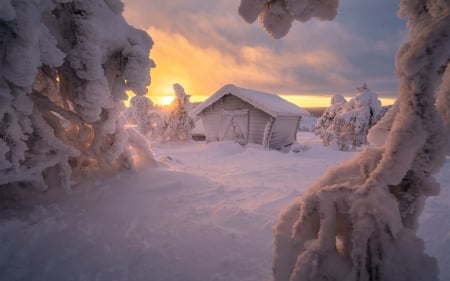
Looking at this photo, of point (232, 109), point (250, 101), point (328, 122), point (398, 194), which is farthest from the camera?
point (328, 122)

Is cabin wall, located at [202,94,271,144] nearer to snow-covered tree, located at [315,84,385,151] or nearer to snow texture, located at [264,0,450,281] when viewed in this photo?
snow-covered tree, located at [315,84,385,151]

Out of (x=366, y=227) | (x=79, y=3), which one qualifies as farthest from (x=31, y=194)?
(x=366, y=227)

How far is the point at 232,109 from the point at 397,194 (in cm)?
1533

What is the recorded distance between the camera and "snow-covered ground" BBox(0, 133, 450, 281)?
2.45 m

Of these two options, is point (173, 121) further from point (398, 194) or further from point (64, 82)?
point (398, 194)

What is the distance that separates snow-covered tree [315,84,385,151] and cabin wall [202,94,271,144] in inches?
220

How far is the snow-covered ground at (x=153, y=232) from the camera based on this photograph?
8.04ft

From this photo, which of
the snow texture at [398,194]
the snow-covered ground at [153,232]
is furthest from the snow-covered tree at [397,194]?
the snow-covered ground at [153,232]

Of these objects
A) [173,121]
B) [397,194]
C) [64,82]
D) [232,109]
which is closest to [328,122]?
[232,109]

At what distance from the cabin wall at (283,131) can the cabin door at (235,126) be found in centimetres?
191

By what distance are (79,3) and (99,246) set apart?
12.1 ft

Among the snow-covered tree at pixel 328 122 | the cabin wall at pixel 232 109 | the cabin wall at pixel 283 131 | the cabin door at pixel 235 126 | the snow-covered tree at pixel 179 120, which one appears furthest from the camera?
the snow-covered tree at pixel 179 120

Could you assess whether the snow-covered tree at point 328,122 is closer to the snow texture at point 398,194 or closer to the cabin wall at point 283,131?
the cabin wall at point 283,131

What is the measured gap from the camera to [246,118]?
53.3ft
